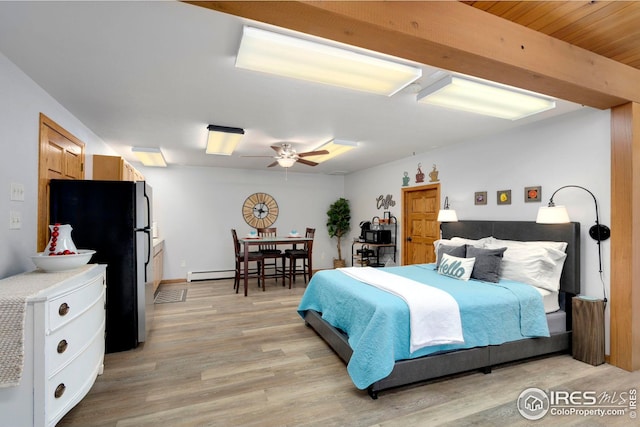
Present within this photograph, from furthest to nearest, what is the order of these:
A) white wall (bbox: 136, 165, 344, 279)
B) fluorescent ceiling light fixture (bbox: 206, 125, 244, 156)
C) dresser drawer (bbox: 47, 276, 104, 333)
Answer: white wall (bbox: 136, 165, 344, 279) → fluorescent ceiling light fixture (bbox: 206, 125, 244, 156) → dresser drawer (bbox: 47, 276, 104, 333)

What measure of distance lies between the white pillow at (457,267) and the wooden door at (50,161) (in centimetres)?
389

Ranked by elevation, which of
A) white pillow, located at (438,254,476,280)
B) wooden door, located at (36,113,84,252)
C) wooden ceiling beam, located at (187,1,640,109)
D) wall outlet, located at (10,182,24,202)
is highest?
wooden ceiling beam, located at (187,1,640,109)

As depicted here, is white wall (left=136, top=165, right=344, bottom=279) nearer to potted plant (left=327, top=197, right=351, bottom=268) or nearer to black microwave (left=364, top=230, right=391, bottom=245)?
potted plant (left=327, top=197, right=351, bottom=268)

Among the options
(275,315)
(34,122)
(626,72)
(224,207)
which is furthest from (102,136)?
(626,72)

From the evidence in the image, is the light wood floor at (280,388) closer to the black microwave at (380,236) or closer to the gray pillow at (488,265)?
the gray pillow at (488,265)

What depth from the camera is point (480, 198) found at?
4.06 metres

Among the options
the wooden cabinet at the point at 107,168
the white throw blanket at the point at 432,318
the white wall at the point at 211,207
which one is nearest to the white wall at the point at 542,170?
the white throw blanket at the point at 432,318

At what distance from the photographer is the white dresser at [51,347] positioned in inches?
Result: 60.2

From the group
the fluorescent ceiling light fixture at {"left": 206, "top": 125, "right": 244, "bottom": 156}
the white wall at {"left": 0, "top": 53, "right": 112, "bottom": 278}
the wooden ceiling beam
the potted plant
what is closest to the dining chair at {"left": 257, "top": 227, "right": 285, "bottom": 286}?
the potted plant

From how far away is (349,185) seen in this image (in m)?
7.46

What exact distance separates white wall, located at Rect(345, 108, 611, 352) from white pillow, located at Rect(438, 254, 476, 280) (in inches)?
40.1

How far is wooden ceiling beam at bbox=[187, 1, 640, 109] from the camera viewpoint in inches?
54.2

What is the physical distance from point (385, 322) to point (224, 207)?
5168 millimetres

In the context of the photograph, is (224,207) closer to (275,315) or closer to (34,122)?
(275,315)
